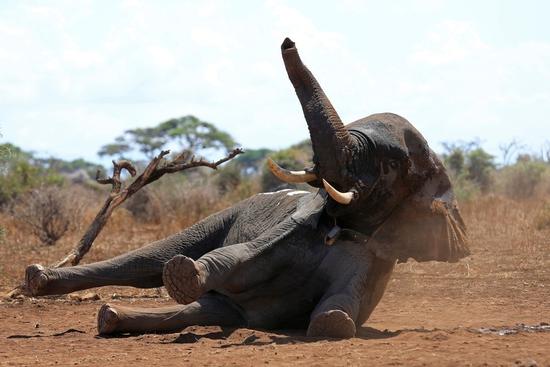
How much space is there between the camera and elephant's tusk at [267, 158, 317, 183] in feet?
21.7

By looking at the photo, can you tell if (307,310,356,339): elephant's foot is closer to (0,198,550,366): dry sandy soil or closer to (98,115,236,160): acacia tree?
(0,198,550,366): dry sandy soil

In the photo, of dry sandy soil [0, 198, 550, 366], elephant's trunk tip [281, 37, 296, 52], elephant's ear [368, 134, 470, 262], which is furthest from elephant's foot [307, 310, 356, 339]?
elephant's trunk tip [281, 37, 296, 52]

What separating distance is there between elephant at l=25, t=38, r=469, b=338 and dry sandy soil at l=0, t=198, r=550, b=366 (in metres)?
0.17

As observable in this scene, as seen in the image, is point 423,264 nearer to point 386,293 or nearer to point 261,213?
point 386,293

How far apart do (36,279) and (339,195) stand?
8.01ft

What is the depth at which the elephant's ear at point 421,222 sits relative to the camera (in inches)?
293

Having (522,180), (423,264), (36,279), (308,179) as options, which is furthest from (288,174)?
(522,180)

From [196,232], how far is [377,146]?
2067 millimetres

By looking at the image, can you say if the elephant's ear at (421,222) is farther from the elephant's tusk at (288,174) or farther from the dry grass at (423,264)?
the dry grass at (423,264)

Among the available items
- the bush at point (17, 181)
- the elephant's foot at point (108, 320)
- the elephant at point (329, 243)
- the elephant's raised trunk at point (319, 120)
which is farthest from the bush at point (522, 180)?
the elephant's foot at point (108, 320)

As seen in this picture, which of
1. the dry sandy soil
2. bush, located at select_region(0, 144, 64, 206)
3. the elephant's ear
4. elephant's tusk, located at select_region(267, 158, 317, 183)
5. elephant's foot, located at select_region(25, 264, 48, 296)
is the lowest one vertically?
the dry sandy soil

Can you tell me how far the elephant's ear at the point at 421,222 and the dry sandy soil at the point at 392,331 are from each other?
576 mm

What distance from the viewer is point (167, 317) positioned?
24.0 ft

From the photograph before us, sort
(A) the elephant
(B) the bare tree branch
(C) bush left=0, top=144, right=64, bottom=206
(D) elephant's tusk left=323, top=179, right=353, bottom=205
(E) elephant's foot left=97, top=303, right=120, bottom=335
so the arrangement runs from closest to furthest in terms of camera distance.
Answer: (D) elephant's tusk left=323, top=179, right=353, bottom=205 < (A) the elephant < (E) elephant's foot left=97, top=303, right=120, bottom=335 < (B) the bare tree branch < (C) bush left=0, top=144, right=64, bottom=206
